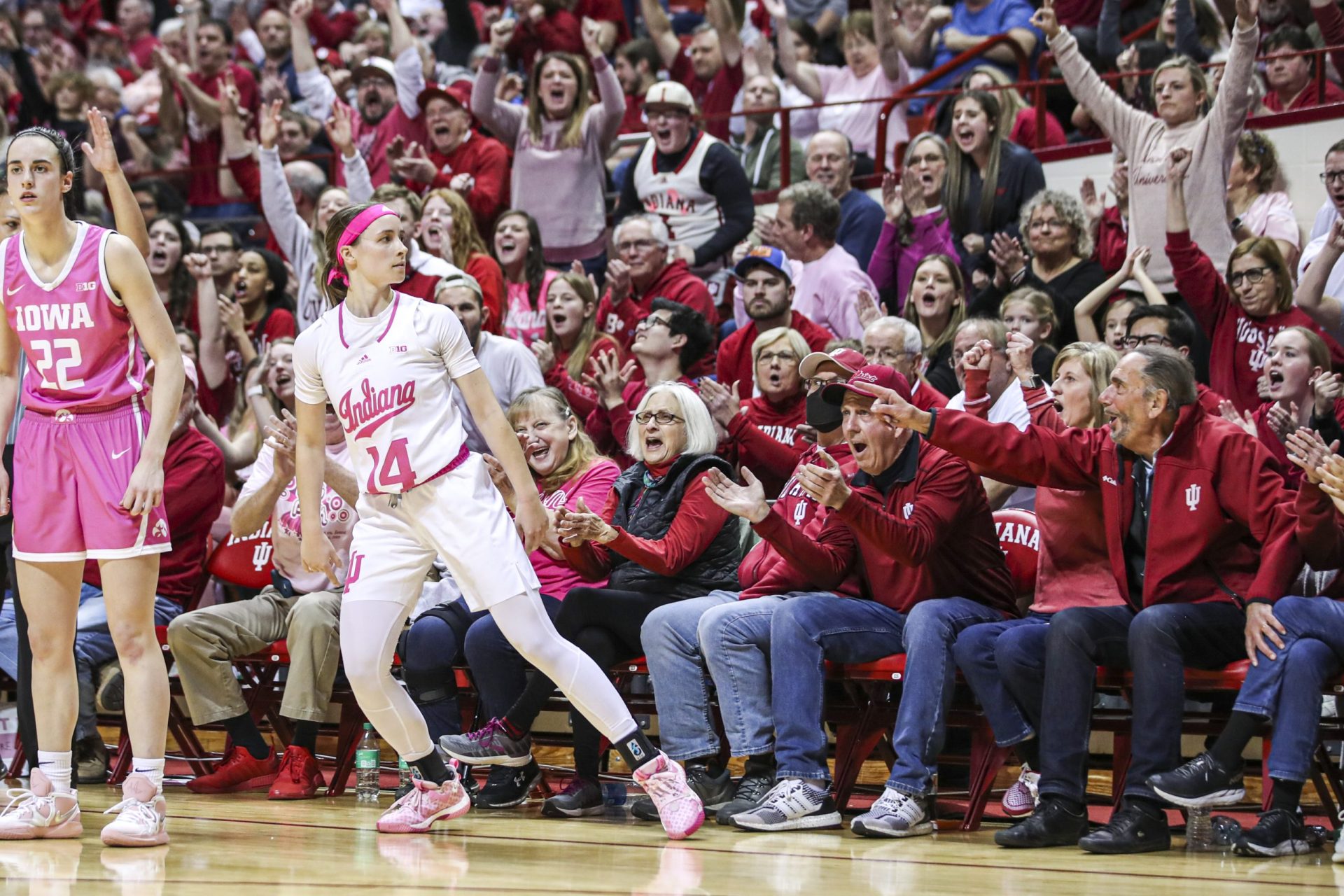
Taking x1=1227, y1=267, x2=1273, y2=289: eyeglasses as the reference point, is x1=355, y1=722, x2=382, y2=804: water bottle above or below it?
below

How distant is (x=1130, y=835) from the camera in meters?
4.57

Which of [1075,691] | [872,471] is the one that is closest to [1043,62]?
[872,471]

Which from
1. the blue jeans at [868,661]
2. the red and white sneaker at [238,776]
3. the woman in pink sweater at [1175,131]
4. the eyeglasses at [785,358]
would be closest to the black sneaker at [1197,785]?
the blue jeans at [868,661]

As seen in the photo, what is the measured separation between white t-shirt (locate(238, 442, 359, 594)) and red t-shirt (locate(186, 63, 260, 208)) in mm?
5576

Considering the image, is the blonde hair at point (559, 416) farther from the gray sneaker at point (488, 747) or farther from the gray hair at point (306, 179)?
the gray hair at point (306, 179)

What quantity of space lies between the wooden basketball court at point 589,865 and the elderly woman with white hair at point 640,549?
446 millimetres

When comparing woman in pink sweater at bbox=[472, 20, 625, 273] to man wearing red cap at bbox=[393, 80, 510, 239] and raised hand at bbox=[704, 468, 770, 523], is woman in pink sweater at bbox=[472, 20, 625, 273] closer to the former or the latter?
man wearing red cap at bbox=[393, 80, 510, 239]

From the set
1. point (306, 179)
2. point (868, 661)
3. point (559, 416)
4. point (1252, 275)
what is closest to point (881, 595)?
point (868, 661)

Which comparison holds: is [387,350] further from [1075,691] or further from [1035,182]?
[1035,182]

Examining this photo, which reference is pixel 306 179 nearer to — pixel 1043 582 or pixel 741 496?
pixel 741 496

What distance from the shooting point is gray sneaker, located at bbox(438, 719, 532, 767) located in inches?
217

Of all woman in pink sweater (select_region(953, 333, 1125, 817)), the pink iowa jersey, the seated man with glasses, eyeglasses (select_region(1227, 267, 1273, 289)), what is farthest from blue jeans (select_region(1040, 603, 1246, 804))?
the pink iowa jersey

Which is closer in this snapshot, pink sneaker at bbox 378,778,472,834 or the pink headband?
the pink headband

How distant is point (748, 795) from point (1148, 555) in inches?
58.3
